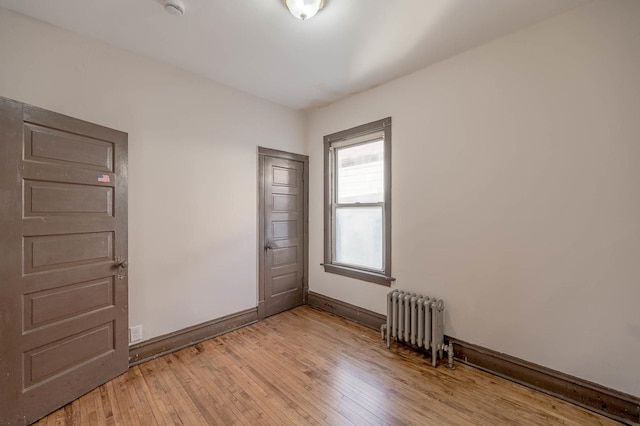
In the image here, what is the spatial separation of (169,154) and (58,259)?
4.09 ft

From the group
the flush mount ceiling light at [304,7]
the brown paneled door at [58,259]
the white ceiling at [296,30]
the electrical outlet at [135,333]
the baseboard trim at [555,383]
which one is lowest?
the baseboard trim at [555,383]

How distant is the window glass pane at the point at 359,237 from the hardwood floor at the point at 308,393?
3.30ft

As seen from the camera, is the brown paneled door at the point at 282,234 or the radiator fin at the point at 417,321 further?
the brown paneled door at the point at 282,234

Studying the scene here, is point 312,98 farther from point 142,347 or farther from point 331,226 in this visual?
point 142,347

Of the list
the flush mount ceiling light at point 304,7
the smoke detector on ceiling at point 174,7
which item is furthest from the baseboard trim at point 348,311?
the smoke detector on ceiling at point 174,7

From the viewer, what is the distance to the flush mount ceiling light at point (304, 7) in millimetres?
1782

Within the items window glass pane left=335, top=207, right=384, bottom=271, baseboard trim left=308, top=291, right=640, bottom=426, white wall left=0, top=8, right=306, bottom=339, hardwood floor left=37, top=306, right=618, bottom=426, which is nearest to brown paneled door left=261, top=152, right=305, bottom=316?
white wall left=0, top=8, right=306, bottom=339

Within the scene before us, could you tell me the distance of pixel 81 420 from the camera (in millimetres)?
1755

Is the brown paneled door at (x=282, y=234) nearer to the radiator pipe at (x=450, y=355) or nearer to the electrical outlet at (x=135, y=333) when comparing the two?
the electrical outlet at (x=135, y=333)

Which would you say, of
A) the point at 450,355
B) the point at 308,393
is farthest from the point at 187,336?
the point at 450,355

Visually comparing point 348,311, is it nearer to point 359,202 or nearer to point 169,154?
point 359,202

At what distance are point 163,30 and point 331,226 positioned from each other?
270 cm

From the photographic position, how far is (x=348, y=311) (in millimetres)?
3395

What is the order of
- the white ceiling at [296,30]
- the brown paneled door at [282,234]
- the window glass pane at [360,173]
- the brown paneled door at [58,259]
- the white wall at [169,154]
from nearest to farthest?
the brown paneled door at [58,259]
the white ceiling at [296,30]
the white wall at [169,154]
the window glass pane at [360,173]
the brown paneled door at [282,234]
